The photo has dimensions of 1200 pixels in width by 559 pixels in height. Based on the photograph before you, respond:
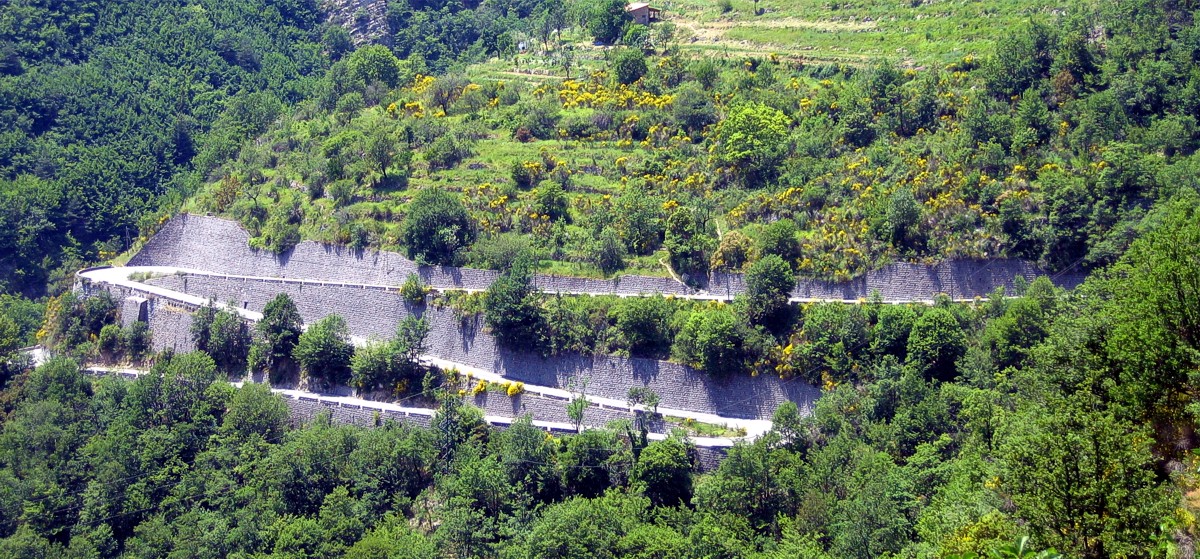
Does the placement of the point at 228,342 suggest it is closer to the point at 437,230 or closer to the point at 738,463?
the point at 437,230

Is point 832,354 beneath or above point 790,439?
above

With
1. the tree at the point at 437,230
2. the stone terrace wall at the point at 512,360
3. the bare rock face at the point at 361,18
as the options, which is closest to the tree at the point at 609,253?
the stone terrace wall at the point at 512,360

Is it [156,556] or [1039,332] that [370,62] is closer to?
[156,556]

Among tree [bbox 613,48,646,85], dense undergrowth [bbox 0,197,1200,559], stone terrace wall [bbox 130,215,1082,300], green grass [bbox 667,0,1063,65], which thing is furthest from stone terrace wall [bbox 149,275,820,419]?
green grass [bbox 667,0,1063,65]

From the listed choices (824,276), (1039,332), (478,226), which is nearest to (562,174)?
(478,226)

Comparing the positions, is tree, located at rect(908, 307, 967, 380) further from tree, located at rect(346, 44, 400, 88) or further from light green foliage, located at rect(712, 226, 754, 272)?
tree, located at rect(346, 44, 400, 88)

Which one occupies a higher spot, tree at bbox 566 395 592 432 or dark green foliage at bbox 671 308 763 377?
dark green foliage at bbox 671 308 763 377
